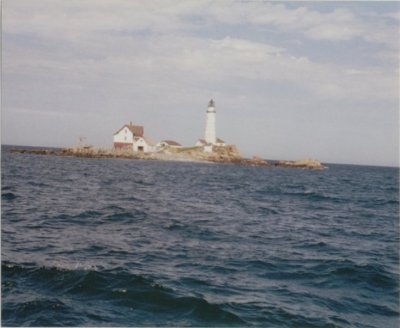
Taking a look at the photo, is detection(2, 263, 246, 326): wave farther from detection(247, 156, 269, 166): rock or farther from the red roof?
detection(247, 156, 269, 166): rock

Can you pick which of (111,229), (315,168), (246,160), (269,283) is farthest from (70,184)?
(315,168)

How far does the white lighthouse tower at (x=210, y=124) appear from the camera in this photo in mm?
100000

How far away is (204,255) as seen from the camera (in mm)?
12164

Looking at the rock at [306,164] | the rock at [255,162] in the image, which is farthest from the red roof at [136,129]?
the rock at [306,164]

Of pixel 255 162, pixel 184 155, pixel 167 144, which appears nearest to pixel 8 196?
pixel 184 155

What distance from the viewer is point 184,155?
94312mm

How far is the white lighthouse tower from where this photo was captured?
328ft

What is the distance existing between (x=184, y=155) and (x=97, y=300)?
8614cm

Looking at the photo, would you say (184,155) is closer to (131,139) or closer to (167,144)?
(167,144)

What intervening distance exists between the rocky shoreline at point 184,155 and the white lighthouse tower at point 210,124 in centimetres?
268

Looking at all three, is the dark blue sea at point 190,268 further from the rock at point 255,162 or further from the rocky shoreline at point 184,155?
the rock at point 255,162

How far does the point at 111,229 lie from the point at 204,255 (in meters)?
4.57

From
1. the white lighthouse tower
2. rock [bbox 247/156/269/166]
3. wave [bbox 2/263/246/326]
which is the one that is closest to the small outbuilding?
the white lighthouse tower

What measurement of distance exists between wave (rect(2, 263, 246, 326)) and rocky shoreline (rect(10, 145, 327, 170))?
76.3 m
